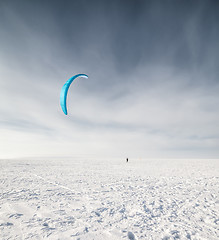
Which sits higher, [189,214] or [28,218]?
[189,214]

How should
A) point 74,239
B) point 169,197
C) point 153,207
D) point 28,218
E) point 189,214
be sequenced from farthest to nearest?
point 169,197
point 153,207
point 189,214
point 28,218
point 74,239

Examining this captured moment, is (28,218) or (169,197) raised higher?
(169,197)

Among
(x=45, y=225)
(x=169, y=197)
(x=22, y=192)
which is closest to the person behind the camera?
(x=45, y=225)

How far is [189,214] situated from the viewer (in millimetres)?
5352

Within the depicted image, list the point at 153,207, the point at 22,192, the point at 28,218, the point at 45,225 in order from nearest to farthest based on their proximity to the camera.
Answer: the point at 45,225 < the point at 28,218 < the point at 153,207 < the point at 22,192

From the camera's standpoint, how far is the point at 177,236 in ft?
13.1

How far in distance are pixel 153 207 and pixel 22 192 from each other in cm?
697

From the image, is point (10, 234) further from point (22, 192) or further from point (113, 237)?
point (22, 192)

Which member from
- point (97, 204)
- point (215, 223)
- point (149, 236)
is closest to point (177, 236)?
point (149, 236)

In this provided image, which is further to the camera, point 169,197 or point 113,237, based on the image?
point 169,197

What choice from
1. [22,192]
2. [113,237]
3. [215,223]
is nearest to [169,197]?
[215,223]

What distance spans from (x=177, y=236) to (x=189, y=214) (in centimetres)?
177

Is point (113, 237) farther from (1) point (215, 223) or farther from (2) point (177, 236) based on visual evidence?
(1) point (215, 223)

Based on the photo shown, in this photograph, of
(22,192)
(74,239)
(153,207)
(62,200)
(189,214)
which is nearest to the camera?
(74,239)
